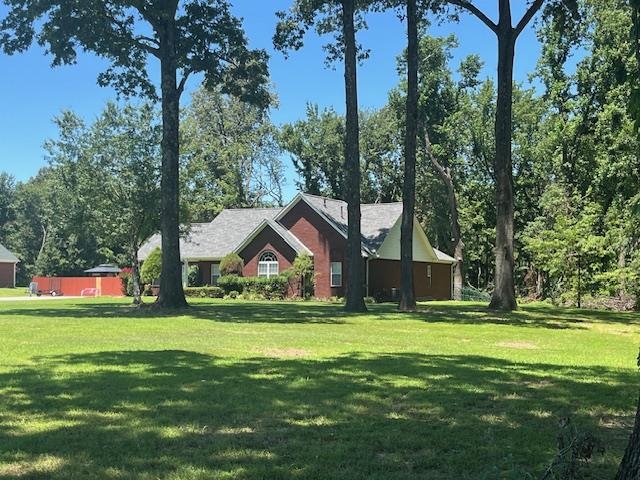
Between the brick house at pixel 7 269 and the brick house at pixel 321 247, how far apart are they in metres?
33.1

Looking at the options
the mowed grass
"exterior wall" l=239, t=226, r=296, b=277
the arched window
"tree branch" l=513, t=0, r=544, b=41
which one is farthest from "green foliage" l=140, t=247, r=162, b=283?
the mowed grass

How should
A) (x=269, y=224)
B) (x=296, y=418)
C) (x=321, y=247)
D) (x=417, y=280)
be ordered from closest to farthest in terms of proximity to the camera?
(x=296, y=418) → (x=321, y=247) → (x=269, y=224) → (x=417, y=280)

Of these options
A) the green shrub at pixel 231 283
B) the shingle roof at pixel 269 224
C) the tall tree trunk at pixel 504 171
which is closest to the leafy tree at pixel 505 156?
the tall tree trunk at pixel 504 171

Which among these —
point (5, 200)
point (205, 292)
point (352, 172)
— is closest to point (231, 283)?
point (205, 292)

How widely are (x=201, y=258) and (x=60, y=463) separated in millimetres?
37595

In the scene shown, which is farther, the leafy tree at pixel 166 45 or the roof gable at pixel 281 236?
the roof gable at pixel 281 236

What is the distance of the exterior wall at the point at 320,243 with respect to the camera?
37344mm

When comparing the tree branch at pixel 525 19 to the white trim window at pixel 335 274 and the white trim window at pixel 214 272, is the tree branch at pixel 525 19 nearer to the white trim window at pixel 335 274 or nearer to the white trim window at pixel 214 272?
A: the white trim window at pixel 335 274

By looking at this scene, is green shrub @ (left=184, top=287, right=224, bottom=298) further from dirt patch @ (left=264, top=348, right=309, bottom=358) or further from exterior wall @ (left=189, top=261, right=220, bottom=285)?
dirt patch @ (left=264, top=348, right=309, bottom=358)

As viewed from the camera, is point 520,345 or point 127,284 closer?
point 520,345

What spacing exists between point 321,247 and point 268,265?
3482 millimetres

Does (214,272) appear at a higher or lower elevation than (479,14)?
lower

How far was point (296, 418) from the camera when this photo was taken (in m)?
6.25

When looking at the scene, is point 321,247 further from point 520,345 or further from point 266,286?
point 520,345
